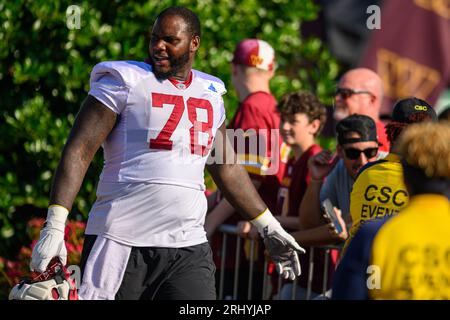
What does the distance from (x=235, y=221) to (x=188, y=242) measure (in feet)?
8.00

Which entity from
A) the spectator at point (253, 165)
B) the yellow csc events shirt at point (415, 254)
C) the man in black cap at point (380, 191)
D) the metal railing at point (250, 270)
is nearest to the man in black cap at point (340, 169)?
the metal railing at point (250, 270)

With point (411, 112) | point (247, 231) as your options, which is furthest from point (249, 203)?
point (247, 231)

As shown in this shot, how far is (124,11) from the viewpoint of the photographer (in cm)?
852

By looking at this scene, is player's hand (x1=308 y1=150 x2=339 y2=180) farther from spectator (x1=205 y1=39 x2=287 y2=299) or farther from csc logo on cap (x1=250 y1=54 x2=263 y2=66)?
csc logo on cap (x1=250 y1=54 x2=263 y2=66)

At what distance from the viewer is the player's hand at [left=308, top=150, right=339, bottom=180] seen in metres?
6.57

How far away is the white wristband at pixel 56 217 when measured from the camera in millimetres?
4809

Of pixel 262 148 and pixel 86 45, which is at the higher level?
pixel 86 45

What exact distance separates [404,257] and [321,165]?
2986mm

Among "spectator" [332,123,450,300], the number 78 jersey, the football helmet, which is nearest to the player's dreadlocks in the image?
the number 78 jersey

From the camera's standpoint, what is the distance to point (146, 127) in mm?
4930

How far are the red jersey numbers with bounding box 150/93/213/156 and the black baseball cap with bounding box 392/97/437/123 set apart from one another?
99 cm

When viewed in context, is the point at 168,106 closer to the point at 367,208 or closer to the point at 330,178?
the point at 367,208

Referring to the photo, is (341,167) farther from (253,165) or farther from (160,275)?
(160,275)
